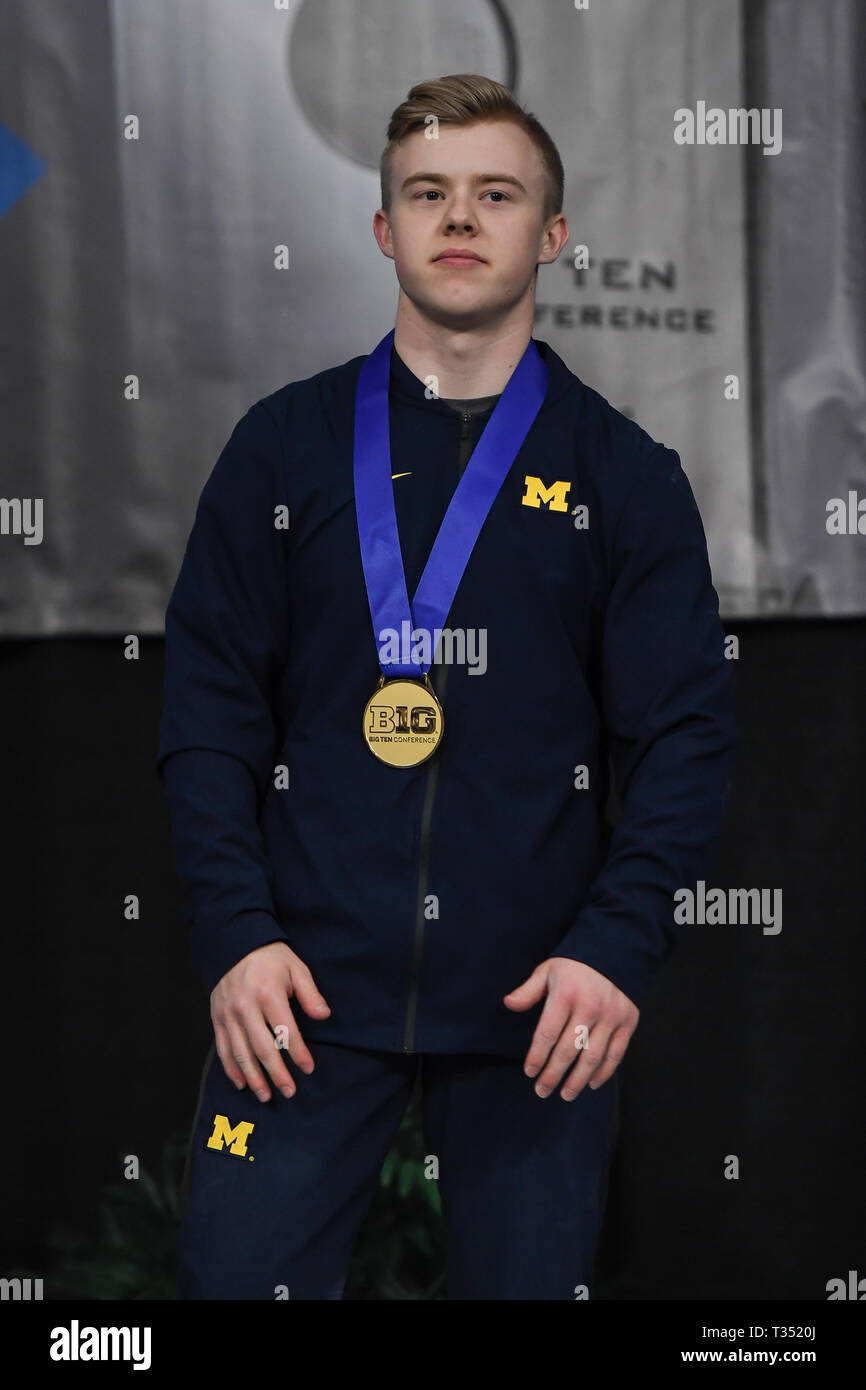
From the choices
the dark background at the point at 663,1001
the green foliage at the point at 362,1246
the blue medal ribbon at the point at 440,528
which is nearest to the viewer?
the blue medal ribbon at the point at 440,528

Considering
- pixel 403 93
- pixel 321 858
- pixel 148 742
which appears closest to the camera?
pixel 321 858

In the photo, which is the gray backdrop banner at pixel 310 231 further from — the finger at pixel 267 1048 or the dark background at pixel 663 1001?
the finger at pixel 267 1048

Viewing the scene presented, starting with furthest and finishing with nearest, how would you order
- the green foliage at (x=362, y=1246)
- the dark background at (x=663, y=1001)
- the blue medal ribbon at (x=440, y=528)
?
the dark background at (x=663, y=1001)
the green foliage at (x=362, y=1246)
the blue medal ribbon at (x=440, y=528)

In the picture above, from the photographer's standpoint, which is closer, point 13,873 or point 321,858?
point 321,858

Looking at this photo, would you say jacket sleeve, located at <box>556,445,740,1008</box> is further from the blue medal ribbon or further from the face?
the face

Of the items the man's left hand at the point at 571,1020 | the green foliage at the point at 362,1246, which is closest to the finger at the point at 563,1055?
the man's left hand at the point at 571,1020

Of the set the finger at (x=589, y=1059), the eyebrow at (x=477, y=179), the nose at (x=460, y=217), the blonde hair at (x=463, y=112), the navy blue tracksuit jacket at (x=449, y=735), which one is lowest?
the finger at (x=589, y=1059)

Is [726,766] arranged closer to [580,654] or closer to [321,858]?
[580,654]

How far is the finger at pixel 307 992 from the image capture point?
55.2 inches

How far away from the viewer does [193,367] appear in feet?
8.67


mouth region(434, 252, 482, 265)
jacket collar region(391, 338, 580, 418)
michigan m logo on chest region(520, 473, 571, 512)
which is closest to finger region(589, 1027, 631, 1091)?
michigan m logo on chest region(520, 473, 571, 512)

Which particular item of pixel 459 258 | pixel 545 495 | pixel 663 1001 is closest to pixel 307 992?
pixel 545 495

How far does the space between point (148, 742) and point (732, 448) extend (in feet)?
4.01
